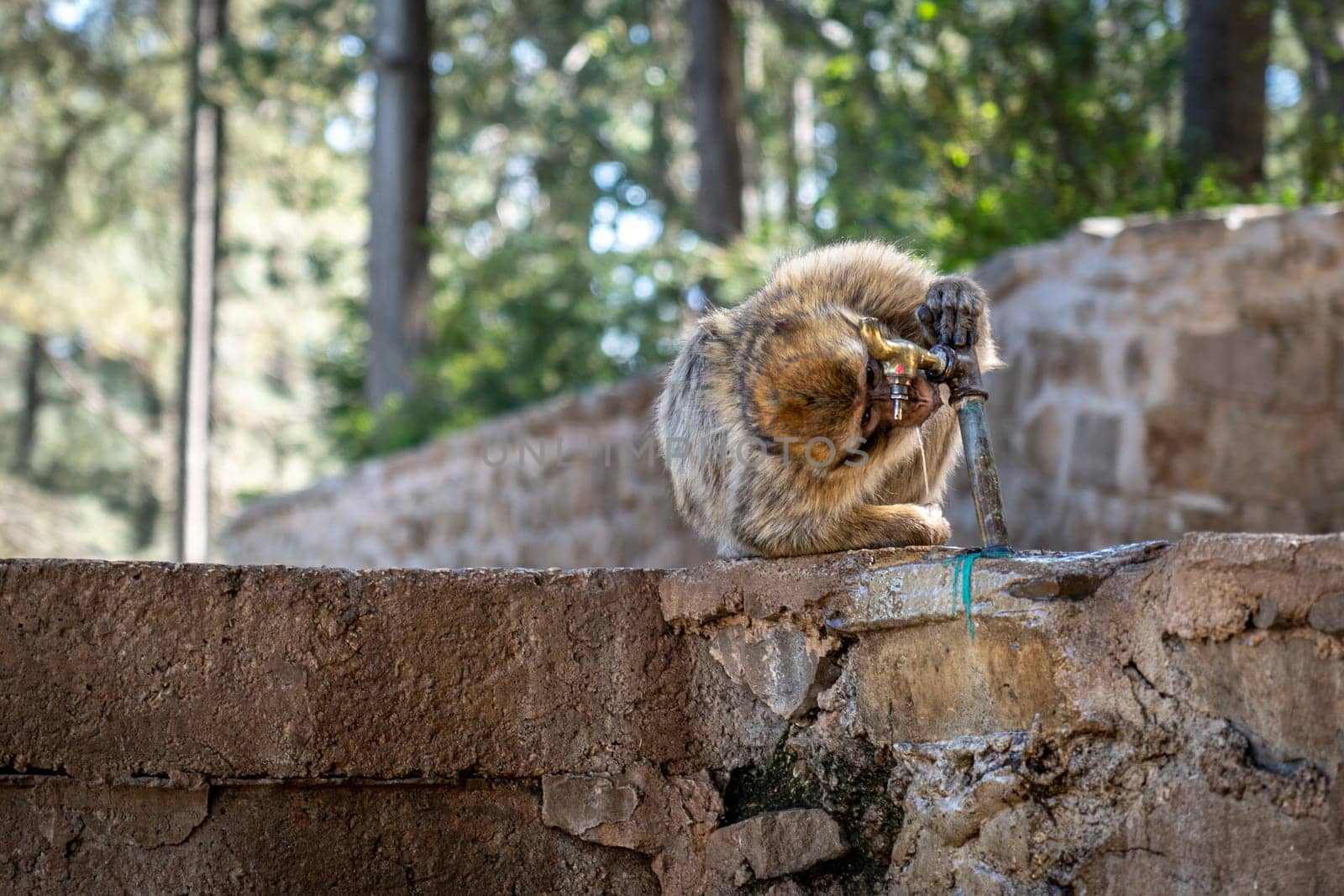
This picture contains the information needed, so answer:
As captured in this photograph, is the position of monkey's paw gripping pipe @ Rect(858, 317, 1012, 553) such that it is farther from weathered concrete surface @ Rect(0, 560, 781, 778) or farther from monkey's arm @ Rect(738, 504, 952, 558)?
weathered concrete surface @ Rect(0, 560, 781, 778)

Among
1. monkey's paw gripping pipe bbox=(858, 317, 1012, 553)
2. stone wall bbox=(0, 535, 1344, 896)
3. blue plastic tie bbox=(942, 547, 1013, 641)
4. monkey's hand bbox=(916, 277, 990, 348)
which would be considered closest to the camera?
stone wall bbox=(0, 535, 1344, 896)

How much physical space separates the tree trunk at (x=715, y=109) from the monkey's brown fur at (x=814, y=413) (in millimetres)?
7937

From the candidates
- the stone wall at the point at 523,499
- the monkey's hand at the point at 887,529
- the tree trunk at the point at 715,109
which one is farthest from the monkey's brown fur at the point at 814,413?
the tree trunk at the point at 715,109

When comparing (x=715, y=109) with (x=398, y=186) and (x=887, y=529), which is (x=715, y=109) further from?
(x=887, y=529)

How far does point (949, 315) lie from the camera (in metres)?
2.47

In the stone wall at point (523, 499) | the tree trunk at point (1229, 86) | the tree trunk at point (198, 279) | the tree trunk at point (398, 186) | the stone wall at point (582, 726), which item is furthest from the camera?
the tree trunk at point (198, 279)

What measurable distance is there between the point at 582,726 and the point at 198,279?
1441 cm

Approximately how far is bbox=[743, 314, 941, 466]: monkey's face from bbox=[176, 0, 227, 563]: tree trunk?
13.3 m

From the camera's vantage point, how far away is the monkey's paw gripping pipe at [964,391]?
2.35 m

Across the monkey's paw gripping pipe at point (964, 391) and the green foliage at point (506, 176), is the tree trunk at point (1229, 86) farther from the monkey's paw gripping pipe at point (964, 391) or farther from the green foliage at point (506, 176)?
the monkey's paw gripping pipe at point (964, 391)

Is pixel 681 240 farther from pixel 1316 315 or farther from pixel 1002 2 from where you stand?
pixel 1316 315

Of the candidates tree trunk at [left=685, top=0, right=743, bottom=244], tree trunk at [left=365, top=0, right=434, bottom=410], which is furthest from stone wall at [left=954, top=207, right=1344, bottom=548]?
tree trunk at [left=365, top=0, right=434, bottom=410]

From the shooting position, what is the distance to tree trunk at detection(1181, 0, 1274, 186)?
743cm

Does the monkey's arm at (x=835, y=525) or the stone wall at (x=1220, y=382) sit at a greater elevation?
the stone wall at (x=1220, y=382)
